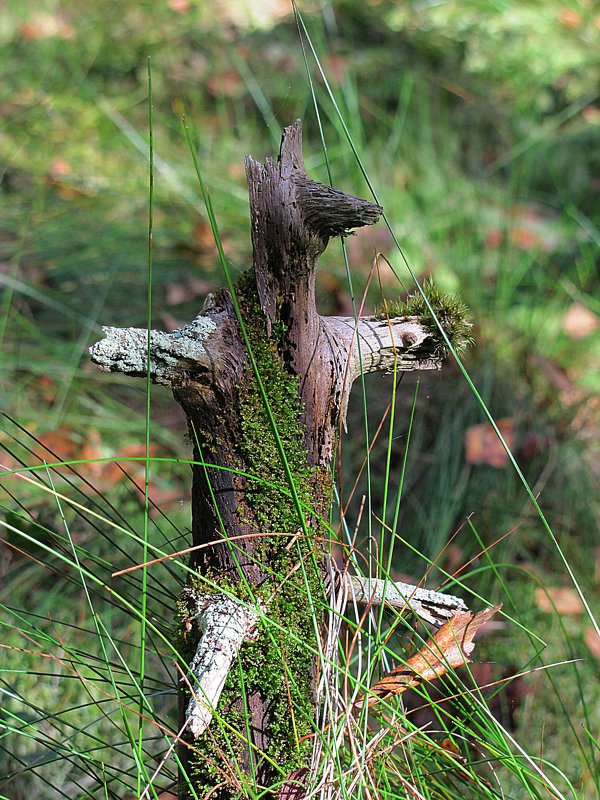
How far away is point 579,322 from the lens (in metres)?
2.52

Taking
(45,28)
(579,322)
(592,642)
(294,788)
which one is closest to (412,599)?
(294,788)

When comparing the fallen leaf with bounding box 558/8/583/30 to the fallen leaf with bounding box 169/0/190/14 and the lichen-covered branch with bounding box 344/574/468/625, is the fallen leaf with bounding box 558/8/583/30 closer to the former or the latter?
the fallen leaf with bounding box 169/0/190/14

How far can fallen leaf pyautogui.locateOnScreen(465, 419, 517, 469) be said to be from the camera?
1948 millimetres

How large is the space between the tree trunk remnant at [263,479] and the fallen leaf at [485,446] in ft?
3.89

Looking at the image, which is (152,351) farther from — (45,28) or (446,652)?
(45,28)

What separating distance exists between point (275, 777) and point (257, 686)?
0.35 ft

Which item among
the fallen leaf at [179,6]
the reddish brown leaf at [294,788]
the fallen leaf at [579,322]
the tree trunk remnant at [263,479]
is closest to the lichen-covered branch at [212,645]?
the tree trunk remnant at [263,479]

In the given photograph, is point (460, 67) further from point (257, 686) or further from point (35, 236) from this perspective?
point (257, 686)

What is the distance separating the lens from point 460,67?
3.40m

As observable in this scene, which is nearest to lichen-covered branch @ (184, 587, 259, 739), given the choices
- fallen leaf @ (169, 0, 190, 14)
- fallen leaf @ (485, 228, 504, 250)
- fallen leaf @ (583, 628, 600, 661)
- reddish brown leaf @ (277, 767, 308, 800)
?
reddish brown leaf @ (277, 767, 308, 800)

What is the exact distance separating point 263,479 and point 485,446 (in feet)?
4.30

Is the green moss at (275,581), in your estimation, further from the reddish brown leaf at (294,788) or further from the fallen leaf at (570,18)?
the fallen leaf at (570,18)

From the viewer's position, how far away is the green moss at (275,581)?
30.6 inches

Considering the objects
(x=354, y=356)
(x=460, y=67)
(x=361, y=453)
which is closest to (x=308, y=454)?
(x=354, y=356)
